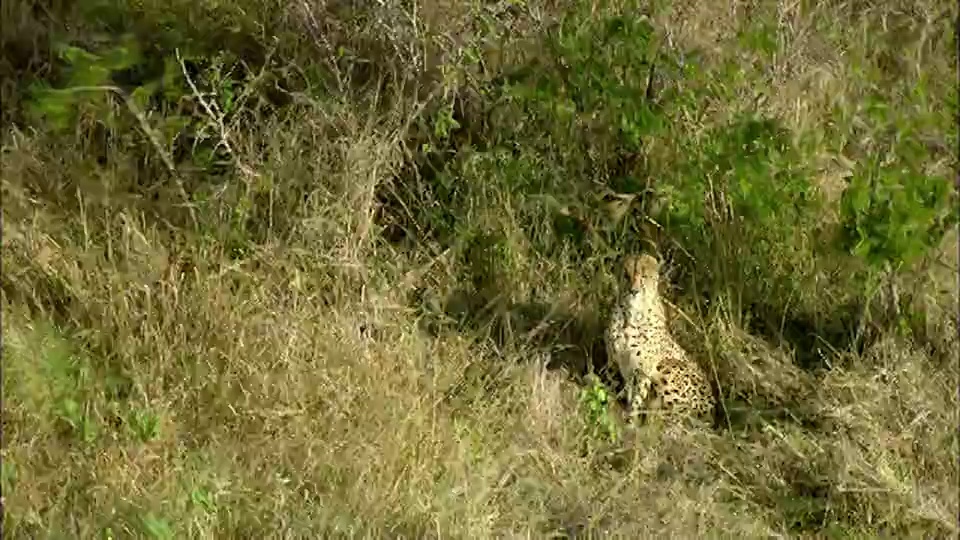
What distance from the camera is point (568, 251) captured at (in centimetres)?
493

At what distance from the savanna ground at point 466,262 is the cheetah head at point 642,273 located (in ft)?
1.03

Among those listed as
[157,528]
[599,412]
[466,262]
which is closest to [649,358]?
[599,412]

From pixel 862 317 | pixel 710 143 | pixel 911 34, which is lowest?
pixel 862 317

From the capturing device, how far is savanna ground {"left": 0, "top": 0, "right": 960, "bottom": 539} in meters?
3.95

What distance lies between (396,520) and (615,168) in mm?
1757

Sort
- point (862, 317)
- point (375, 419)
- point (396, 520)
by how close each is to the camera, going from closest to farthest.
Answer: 1. point (396, 520)
2. point (375, 419)
3. point (862, 317)

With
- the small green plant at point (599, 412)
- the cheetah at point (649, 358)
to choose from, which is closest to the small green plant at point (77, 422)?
the small green plant at point (599, 412)

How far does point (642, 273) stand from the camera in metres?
4.42

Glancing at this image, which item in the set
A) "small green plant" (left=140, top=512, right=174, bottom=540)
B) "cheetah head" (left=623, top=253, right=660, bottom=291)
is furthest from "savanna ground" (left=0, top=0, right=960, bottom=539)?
"cheetah head" (left=623, top=253, right=660, bottom=291)

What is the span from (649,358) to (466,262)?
0.87m

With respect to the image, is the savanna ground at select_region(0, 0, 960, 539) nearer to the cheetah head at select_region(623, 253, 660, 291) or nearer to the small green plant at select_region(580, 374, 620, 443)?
the small green plant at select_region(580, 374, 620, 443)

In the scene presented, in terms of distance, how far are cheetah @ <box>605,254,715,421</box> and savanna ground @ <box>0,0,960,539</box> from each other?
0.30ft

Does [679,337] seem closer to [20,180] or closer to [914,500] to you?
[914,500]

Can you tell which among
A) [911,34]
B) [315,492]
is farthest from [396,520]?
[911,34]
